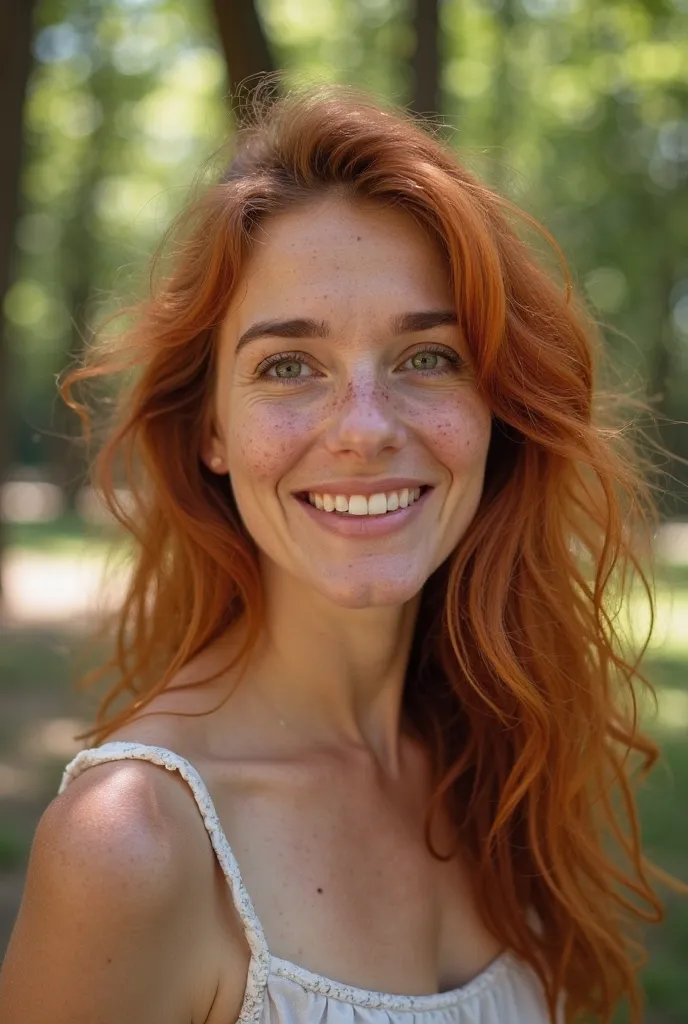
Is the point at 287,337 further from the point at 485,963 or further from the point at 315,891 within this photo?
the point at 485,963

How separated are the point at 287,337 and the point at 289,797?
85 cm

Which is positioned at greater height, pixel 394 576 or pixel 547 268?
pixel 547 268

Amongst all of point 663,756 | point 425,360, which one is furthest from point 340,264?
point 663,756

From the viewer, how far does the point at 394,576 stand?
2129mm

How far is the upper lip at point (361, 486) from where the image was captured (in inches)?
82.8

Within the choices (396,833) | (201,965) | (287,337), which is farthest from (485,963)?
(287,337)

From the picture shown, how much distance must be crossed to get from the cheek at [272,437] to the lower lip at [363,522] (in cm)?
10

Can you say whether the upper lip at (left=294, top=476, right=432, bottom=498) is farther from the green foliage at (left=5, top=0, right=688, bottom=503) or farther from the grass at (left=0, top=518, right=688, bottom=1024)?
the green foliage at (left=5, top=0, right=688, bottom=503)

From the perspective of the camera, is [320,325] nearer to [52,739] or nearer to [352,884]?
[352,884]

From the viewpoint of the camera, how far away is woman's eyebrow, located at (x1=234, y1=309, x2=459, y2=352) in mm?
2131

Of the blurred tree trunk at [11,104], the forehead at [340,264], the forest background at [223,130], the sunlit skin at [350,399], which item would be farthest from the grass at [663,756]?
the blurred tree trunk at [11,104]

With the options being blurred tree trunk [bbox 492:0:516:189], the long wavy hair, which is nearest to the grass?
the long wavy hair

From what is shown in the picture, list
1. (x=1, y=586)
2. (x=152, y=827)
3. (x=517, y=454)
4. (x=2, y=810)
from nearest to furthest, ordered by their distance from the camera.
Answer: (x=152, y=827) → (x=517, y=454) → (x=2, y=810) → (x=1, y=586)

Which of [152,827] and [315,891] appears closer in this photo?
[152,827]
